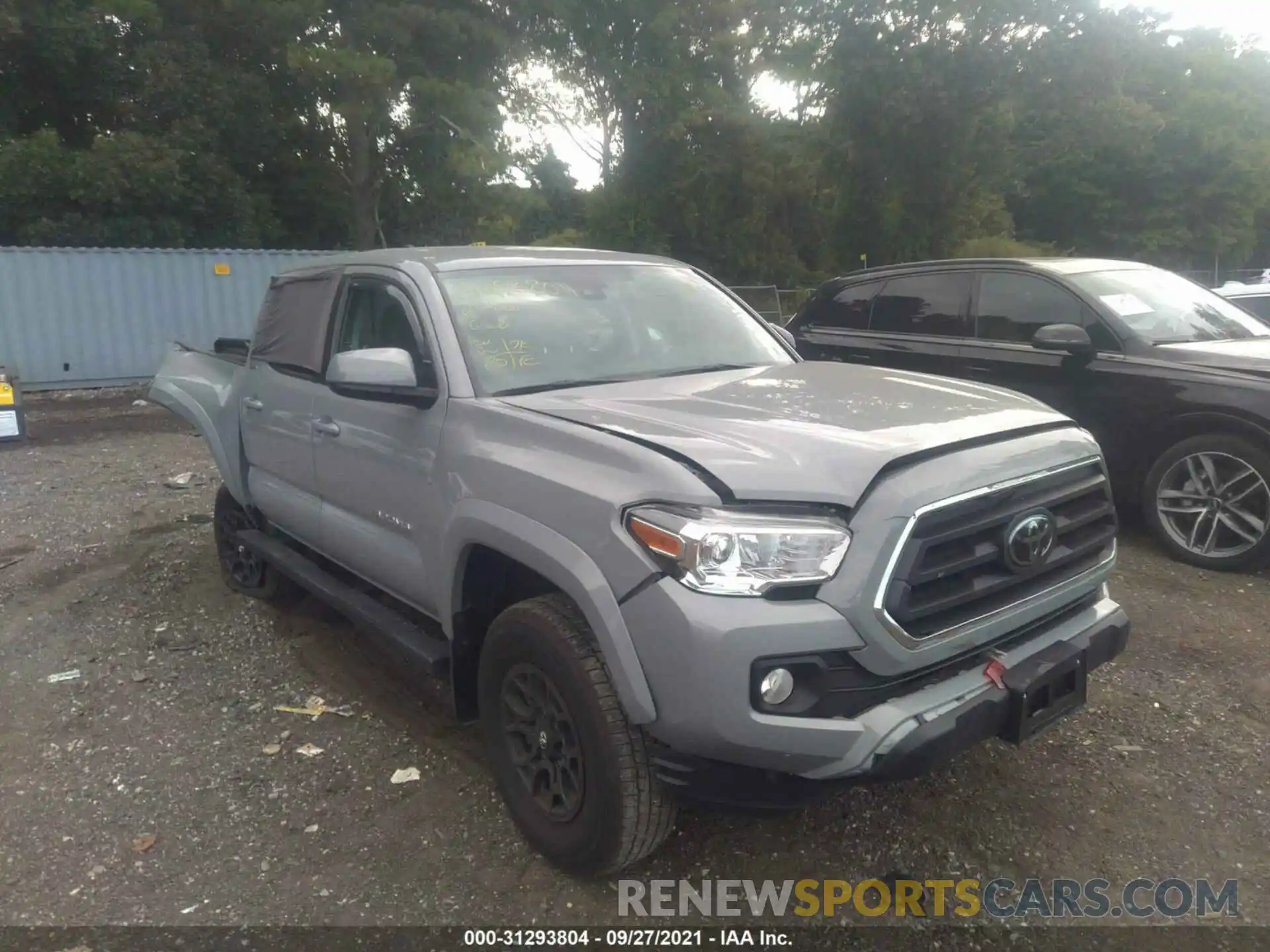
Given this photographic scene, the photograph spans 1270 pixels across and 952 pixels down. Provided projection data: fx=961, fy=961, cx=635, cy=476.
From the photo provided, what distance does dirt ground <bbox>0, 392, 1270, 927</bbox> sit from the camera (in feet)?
9.70

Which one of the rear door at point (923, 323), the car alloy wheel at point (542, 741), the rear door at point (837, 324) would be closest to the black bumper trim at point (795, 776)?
the car alloy wheel at point (542, 741)

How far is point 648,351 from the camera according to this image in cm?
376

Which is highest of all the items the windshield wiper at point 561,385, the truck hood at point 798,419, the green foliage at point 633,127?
the green foliage at point 633,127

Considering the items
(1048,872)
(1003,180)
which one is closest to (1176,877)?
(1048,872)

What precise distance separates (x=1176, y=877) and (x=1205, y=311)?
14.6 feet

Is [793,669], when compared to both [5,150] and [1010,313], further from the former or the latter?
[5,150]

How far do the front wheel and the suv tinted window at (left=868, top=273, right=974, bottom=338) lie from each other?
1.68 meters

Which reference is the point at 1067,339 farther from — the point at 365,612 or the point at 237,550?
the point at 237,550

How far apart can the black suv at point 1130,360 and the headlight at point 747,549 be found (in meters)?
3.33

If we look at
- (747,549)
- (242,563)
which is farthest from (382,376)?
(242,563)

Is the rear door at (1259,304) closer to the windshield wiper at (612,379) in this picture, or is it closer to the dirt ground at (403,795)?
the dirt ground at (403,795)

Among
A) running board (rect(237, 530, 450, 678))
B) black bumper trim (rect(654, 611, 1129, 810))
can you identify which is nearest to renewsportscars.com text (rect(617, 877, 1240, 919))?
black bumper trim (rect(654, 611, 1129, 810))

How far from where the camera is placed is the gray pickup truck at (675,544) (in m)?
2.38

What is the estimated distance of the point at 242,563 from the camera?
5.47 meters
